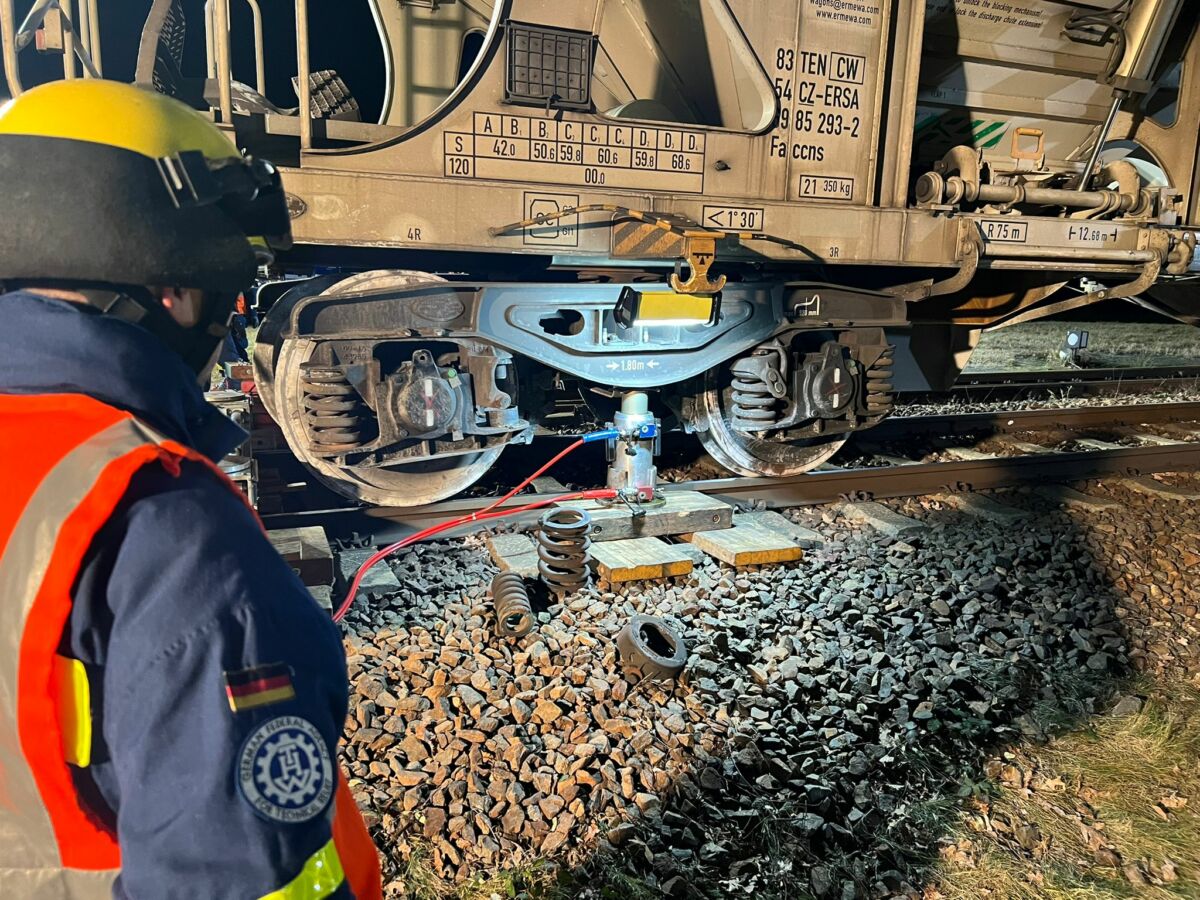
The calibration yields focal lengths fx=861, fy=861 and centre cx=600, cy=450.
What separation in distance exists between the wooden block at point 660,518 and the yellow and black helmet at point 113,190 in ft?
12.2

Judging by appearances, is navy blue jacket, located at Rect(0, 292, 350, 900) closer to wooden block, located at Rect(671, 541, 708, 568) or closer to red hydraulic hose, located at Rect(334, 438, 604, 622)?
red hydraulic hose, located at Rect(334, 438, 604, 622)

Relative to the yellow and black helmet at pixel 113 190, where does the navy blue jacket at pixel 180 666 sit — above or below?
below

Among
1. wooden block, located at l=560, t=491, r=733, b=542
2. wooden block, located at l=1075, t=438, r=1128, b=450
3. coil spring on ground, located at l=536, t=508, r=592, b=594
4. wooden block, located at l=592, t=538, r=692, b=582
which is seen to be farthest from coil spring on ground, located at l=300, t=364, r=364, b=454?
wooden block, located at l=1075, t=438, r=1128, b=450

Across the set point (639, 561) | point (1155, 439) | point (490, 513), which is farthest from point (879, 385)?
point (1155, 439)

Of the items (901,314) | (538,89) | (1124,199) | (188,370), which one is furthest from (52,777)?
(1124,199)

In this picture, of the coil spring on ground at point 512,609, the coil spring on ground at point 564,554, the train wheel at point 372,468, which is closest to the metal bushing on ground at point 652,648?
the coil spring on ground at point 512,609

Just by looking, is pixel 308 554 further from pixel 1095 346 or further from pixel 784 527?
pixel 1095 346

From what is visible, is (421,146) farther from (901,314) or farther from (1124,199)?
(1124,199)

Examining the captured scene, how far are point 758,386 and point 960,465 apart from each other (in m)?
1.92

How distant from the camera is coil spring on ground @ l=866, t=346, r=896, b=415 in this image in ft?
19.9

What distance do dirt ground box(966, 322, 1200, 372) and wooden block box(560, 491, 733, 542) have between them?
6.18 metres

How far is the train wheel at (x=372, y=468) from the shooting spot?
451cm

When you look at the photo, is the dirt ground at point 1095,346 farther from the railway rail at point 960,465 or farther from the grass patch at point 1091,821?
the grass patch at point 1091,821

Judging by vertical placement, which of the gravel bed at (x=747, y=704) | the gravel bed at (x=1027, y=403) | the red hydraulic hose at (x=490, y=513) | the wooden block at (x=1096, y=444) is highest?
the gravel bed at (x=1027, y=403)
